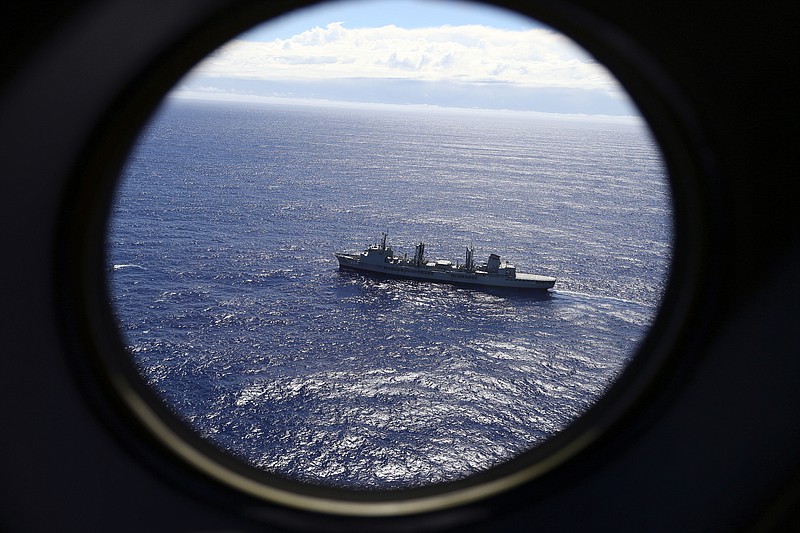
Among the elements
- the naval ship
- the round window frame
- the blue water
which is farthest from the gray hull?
the round window frame

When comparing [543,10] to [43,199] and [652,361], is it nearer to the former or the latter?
[652,361]

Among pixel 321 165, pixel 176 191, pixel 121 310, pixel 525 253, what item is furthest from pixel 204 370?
pixel 321 165

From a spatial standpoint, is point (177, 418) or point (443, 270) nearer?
point (177, 418)

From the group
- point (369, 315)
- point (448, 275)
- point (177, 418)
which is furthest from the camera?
point (448, 275)

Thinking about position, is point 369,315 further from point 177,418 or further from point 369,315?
point 177,418

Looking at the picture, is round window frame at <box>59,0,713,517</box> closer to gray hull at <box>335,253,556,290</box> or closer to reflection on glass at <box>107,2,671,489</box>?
reflection on glass at <box>107,2,671,489</box>

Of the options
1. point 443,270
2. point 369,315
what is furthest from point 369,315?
point 443,270

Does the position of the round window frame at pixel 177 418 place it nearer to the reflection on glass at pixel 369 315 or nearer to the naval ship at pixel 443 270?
the reflection on glass at pixel 369 315
